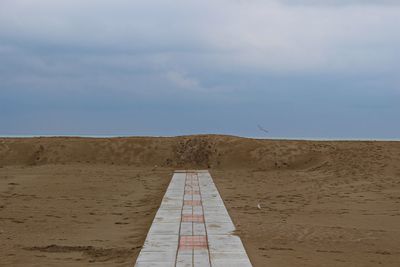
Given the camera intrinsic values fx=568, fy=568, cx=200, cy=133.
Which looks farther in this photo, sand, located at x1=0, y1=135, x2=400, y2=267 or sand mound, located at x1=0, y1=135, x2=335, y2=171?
sand mound, located at x1=0, y1=135, x2=335, y2=171

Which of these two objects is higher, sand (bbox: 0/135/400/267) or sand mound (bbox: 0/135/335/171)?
sand mound (bbox: 0/135/335/171)

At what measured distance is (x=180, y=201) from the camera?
13.4 m

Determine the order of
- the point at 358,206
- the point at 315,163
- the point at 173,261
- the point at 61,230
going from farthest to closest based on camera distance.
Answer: the point at 315,163 → the point at 358,206 → the point at 61,230 → the point at 173,261

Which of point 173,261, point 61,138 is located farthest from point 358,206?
point 61,138

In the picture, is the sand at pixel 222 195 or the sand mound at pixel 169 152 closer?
the sand at pixel 222 195

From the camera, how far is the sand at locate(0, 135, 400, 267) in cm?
842

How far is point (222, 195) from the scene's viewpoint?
1562cm

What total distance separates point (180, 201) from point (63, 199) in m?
3.74

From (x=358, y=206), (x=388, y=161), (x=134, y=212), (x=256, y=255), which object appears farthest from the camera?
(x=388, y=161)

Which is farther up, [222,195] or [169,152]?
[169,152]

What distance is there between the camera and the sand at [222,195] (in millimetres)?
8422

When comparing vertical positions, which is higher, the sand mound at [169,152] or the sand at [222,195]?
the sand mound at [169,152]

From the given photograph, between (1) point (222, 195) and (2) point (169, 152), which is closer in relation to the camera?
(1) point (222, 195)

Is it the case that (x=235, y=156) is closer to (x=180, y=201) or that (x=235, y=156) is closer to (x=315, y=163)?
(x=315, y=163)
